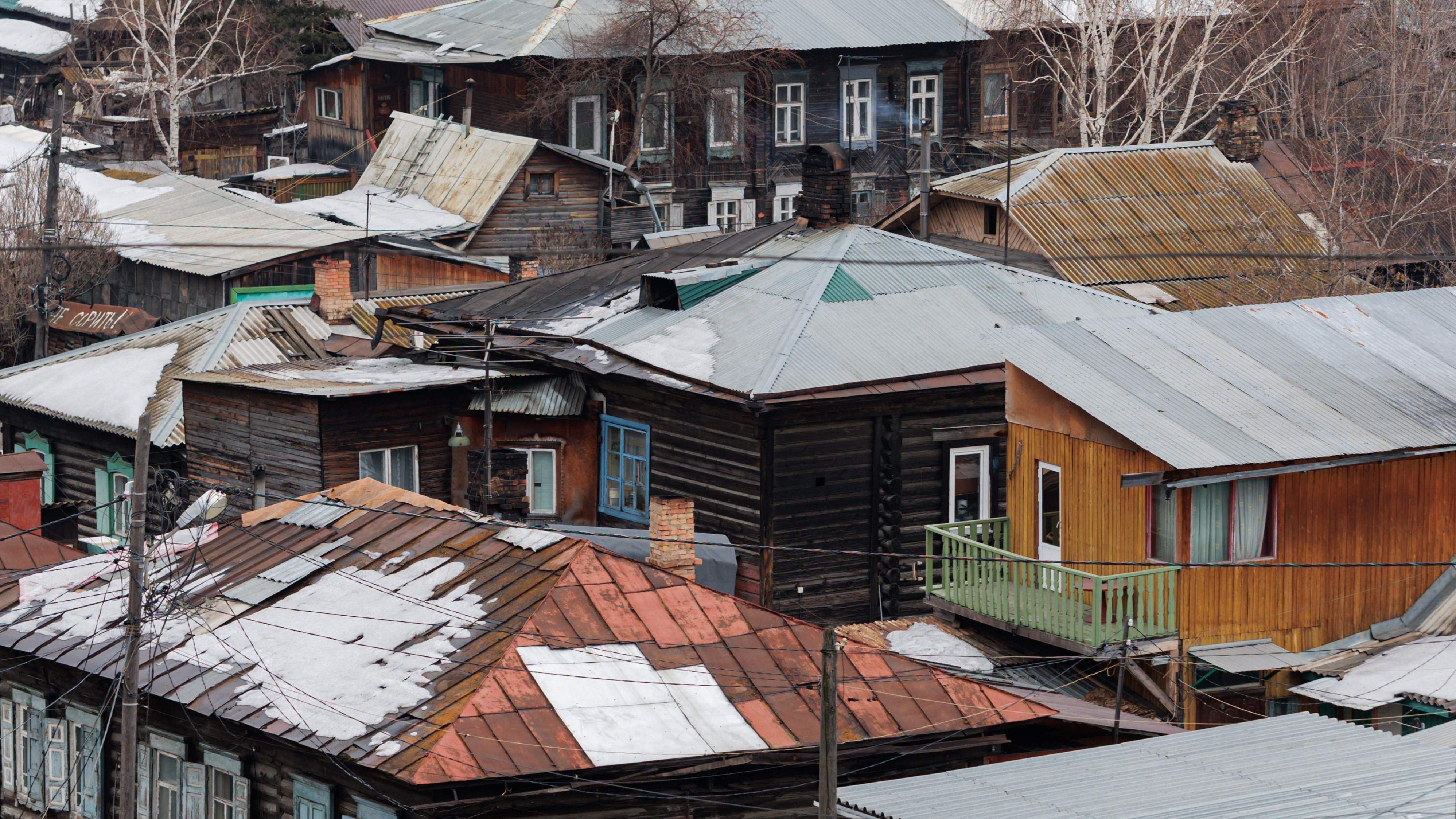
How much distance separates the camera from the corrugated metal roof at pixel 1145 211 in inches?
1458

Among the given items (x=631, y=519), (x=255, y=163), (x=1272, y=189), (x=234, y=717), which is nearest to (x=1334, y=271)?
(x=1272, y=189)

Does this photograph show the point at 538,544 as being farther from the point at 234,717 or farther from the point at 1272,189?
the point at 1272,189

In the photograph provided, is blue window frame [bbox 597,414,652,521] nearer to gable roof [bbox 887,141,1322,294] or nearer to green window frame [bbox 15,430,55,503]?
gable roof [bbox 887,141,1322,294]

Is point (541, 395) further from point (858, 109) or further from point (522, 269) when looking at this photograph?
point (858, 109)

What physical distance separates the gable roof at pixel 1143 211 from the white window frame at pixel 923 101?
16.3 metres

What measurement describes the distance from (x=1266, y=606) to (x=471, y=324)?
13999 millimetres

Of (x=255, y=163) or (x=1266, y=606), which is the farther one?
(x=255, y=163)

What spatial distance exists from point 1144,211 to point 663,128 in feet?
58.2

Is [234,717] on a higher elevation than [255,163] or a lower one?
lower

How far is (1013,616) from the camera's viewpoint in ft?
77.2

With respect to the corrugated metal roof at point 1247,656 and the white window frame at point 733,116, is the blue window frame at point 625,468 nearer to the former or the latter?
the corrugated metal roof at point 1247,656

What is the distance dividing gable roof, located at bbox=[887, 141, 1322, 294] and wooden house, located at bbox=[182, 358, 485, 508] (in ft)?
36.0

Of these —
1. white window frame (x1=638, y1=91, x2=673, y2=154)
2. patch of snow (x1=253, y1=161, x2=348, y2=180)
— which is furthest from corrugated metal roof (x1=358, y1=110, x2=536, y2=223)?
patch of snow (x1=253, y1=161, x2=348, y2=180)

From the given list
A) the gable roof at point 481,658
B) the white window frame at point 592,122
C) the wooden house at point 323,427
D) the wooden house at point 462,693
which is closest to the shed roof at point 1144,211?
the wooden house at point 323,427
